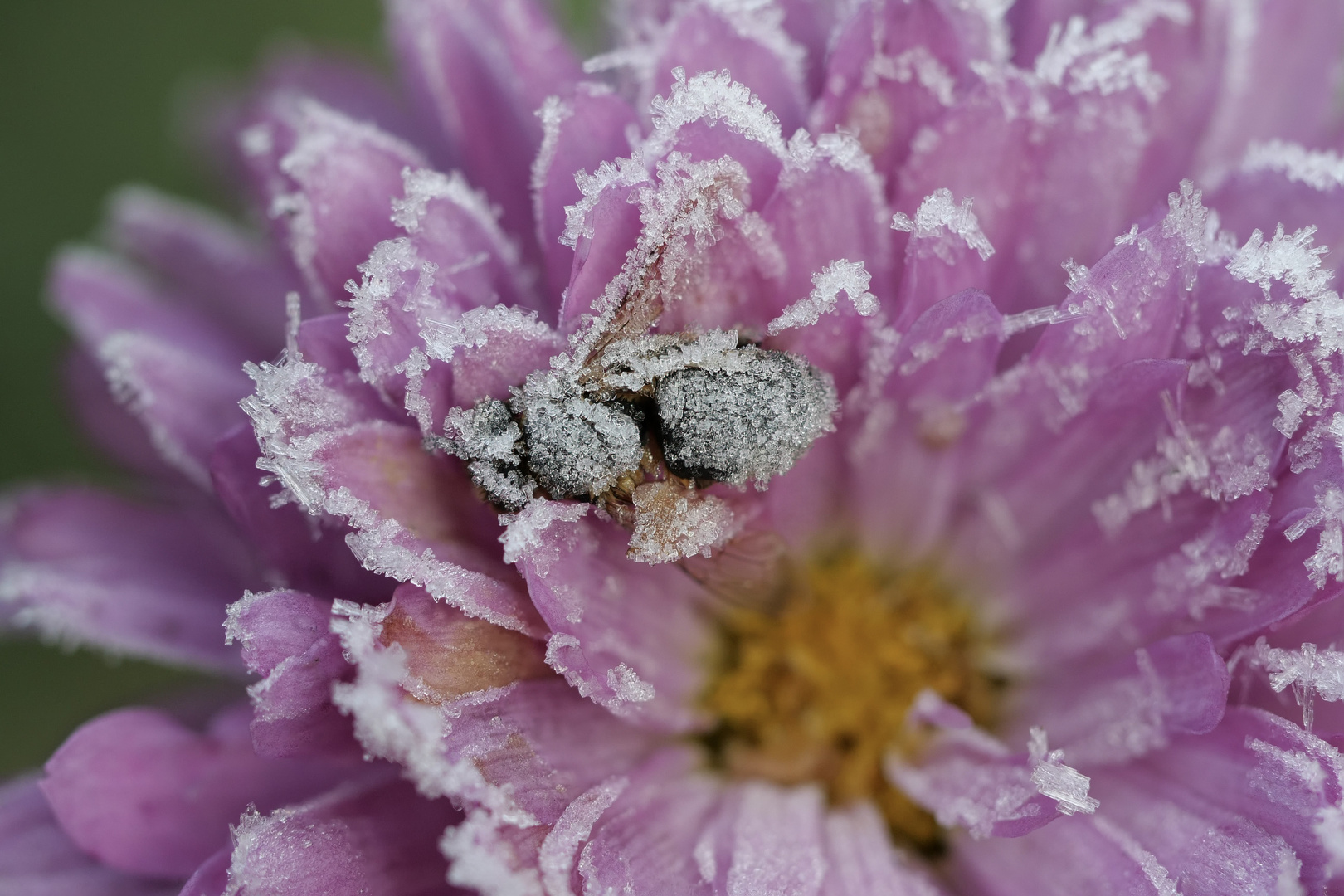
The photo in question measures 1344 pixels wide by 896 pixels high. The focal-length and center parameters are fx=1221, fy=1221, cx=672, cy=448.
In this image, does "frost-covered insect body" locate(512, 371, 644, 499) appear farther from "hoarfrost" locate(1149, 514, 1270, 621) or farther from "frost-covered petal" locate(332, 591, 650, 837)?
"hoarfrost" locate(1149, 514, 1270, 621)

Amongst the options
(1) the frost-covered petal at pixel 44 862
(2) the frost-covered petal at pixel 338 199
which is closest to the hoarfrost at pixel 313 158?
(2) the frost-covered petal at pixel 338 199

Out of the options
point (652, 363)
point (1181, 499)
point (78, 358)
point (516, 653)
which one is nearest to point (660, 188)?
point (652, 363)

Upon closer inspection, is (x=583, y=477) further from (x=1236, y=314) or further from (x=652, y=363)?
(x=1236, y=314)

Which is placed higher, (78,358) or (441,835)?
(78,358)

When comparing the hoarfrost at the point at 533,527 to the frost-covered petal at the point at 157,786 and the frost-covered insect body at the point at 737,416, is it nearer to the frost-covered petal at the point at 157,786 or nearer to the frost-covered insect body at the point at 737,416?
the frost-covered insect body at the point at 737,416

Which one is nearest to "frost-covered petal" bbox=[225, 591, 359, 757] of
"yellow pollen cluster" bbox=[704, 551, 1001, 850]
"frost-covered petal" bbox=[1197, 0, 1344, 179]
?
"yellow pollen cluster" bbox=[704, 551, 1001, 850]

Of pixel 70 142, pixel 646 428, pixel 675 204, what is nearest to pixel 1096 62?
pixel 675 204

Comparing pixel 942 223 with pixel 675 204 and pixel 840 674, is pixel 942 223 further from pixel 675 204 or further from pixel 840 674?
pixel 840 674

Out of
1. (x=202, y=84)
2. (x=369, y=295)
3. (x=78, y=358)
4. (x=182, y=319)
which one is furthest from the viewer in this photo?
(x=202, y=84)
